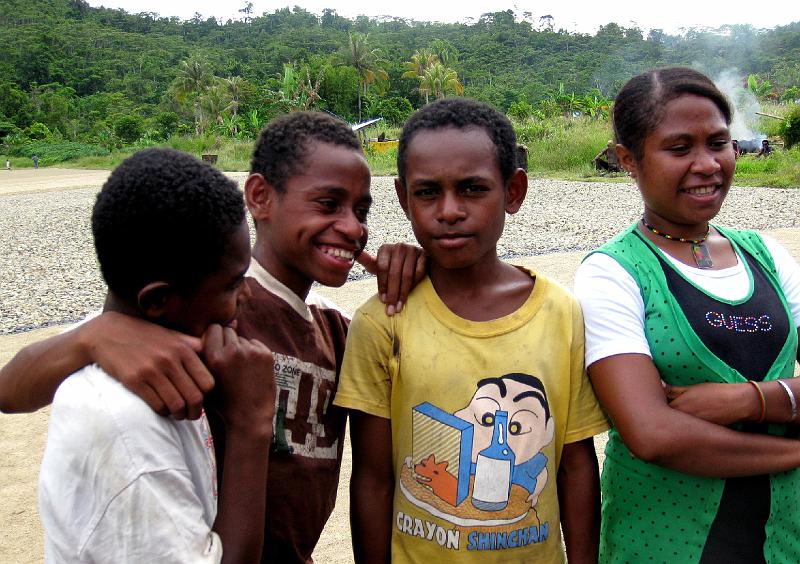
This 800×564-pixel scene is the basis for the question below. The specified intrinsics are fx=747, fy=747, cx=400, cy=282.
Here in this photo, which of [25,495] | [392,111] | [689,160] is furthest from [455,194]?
[392,111]

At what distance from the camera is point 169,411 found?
4.17 feet

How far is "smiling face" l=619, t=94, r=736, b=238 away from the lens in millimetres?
1793

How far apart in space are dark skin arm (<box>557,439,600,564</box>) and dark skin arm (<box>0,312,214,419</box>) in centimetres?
94

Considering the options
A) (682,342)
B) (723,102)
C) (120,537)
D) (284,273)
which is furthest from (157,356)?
(723,102)

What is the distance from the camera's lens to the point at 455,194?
1815 mm

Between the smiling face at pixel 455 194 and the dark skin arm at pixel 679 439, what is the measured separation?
1.50 feet

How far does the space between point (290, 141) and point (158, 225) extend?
2.31 feet

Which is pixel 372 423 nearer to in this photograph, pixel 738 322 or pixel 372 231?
pixel 738 322

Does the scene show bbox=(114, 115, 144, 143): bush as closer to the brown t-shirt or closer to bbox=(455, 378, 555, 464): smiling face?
the brown t-shirt

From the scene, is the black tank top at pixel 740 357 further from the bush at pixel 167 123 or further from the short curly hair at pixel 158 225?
the bush at pixel 167 123

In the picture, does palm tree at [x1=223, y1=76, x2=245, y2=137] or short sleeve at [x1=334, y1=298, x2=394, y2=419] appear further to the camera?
palm tree at [x1=223, y1=76, x2=245, y2=137]

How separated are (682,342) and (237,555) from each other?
1034 mm

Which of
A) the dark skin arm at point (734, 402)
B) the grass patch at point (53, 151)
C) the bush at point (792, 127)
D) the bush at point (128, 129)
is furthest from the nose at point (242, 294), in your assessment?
the bush at point (128, 129)

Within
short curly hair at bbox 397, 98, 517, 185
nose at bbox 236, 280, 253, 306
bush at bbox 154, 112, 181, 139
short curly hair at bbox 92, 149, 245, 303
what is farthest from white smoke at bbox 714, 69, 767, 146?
bush at bbox 154, 112, 181, 139
